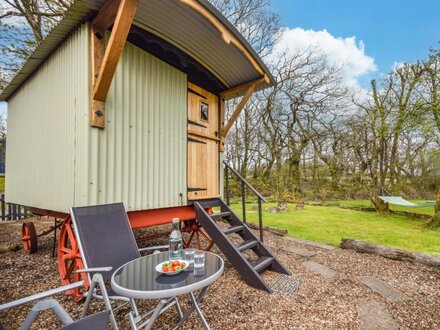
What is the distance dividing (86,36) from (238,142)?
12.1 metres

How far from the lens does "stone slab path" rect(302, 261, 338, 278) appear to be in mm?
3109

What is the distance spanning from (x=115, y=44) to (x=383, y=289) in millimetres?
3947

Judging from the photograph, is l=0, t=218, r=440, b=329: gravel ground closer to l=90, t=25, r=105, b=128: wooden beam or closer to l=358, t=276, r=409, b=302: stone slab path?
l=358, t=276, r=409, b=302: stone slab path

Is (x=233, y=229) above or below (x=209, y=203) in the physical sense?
below

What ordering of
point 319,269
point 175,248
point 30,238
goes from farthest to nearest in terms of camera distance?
point 30,238
point 319,269
point 175,248

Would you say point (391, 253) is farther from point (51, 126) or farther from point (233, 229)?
point (51, 126)

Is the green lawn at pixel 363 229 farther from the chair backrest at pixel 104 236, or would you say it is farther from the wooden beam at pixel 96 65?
the wooden beam at pixel 96 65

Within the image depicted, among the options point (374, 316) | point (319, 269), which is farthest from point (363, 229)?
point (374, 316)

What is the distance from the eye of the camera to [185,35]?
3.19m

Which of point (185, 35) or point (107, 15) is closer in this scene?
point (107, 15)

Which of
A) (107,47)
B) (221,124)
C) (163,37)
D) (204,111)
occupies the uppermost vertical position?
(163,37)

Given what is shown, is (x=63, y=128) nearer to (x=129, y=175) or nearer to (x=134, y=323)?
(x=129, y=175)

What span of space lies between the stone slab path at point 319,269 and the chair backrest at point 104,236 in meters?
2.37

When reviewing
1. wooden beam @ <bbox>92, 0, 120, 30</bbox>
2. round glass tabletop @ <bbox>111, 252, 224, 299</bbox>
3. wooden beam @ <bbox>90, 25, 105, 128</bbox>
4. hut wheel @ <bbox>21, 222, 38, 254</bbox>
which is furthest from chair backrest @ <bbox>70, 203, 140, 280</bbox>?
hut wheel @ <bbox>21, 222, 38, 254</bbox>
